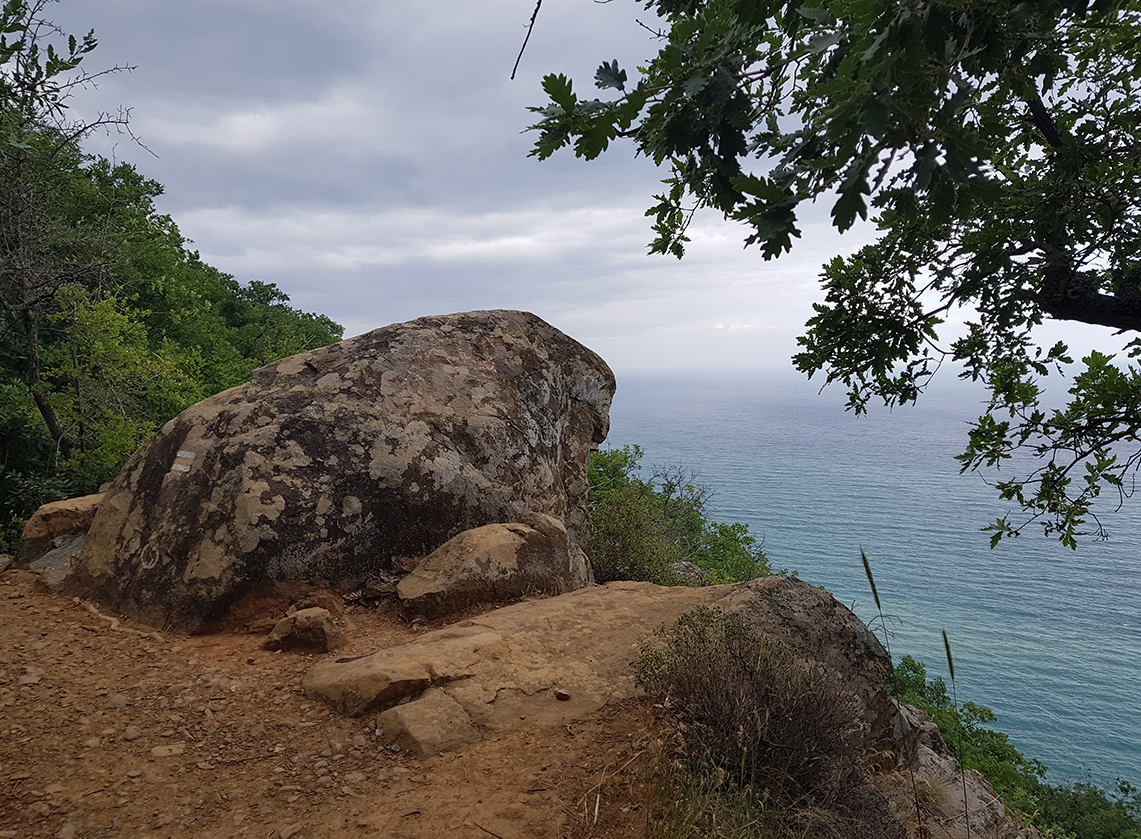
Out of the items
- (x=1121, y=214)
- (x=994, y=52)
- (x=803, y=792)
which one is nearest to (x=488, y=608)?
(x=803, y=792)

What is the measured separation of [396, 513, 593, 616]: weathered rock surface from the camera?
5.63m

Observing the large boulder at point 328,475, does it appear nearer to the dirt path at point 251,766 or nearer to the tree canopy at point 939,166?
the dirt path at point 251,766

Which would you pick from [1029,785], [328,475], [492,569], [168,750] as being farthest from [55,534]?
[1029,785]

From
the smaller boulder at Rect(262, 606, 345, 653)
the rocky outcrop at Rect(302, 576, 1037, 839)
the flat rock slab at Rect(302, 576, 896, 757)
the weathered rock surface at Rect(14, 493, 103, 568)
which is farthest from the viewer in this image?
the weathered rock surface at Rect(14, 493, 103, 568)

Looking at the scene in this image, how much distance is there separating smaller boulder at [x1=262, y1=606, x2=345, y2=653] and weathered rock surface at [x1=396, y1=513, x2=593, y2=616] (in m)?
0.78

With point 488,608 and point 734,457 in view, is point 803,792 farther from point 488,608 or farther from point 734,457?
point 734,457

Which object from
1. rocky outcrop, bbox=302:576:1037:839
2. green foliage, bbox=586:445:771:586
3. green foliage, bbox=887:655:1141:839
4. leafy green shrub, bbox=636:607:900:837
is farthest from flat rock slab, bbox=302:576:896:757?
green foliage, bbox=887:655:1141:839

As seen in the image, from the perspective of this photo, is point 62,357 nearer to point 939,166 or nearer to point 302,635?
point 302,635

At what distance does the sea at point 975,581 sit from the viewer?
22875 mm

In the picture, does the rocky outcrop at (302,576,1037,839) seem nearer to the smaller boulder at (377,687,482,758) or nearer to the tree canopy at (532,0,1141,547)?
the smaller boulder at (377,687,482,758)

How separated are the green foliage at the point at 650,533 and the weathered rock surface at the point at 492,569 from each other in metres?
3.45

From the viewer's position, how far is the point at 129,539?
19.0 ft

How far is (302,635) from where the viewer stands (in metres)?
4.97

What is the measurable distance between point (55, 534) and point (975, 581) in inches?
1469
